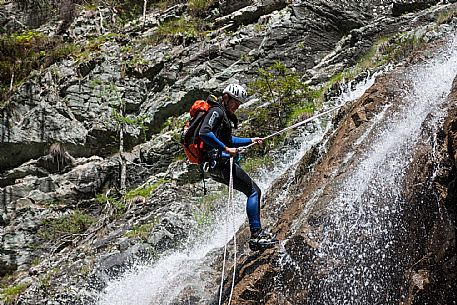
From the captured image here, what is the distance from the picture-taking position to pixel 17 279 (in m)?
14.7

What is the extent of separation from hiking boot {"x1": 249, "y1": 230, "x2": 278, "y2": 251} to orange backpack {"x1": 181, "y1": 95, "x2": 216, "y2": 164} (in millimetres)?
1166

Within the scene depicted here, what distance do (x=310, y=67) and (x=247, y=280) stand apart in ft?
39.8

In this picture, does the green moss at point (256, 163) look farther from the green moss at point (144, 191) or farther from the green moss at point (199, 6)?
the green moss at point (199, 6)

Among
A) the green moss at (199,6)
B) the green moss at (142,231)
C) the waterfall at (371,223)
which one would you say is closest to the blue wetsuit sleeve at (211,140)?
the waterfall at (371,223)

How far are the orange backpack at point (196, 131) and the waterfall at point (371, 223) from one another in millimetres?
1794

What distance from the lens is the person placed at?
19.3ft

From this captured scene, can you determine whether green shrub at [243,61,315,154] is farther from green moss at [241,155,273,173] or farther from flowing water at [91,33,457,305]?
flowing water at [91,33,457,305]

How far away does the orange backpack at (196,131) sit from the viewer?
6.11 m

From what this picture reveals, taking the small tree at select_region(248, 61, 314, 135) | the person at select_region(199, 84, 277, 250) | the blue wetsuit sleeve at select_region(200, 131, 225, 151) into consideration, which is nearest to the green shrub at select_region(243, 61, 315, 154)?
the small tree at select_region(248, 61, 314, 135)

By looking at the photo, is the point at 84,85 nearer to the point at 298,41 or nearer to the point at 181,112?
the point at 181,112

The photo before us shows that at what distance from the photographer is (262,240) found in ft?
19.8

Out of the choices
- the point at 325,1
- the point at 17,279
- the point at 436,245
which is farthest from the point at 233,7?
the point at 436,245

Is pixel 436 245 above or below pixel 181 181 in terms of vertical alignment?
above

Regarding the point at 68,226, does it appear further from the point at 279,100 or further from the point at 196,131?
the point at 196,131
